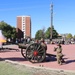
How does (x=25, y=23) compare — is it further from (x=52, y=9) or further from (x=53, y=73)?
(x=53, y=73)

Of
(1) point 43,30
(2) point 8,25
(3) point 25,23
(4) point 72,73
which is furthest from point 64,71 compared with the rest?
(3) point 25,23

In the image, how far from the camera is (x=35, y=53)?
19.2 meters

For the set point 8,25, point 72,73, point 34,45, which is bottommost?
point 72,73

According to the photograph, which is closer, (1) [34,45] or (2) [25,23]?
(1) [34,45]

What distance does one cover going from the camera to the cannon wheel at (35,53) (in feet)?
62.4

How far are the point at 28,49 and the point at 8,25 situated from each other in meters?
83.7

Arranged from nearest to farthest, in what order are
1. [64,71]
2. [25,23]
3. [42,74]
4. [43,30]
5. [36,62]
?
[42,74] → [64,71] → [36,62] → [43,30] → [25,23]

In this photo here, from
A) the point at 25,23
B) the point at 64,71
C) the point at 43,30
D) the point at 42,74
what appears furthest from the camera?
the point at 25,23

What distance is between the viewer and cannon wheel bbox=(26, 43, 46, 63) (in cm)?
1902

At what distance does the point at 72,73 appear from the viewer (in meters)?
14.0

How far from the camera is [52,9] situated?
7506 cm

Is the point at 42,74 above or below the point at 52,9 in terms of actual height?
below

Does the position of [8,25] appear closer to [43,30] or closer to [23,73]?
[43,30]

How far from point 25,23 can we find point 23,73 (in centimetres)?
18605
